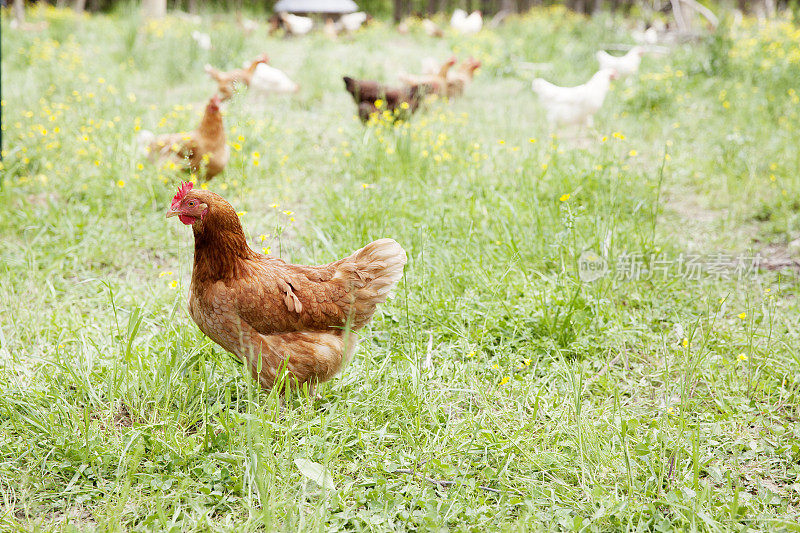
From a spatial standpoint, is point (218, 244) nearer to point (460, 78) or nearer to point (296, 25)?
point (460, 78)

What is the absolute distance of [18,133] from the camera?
5.54 meters

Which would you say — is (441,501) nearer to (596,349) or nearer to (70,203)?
(596,349)

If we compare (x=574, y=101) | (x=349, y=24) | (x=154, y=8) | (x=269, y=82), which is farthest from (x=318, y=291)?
(x=349, y=24)

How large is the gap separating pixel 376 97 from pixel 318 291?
15.4ft

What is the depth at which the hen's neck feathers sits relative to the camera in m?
2.43

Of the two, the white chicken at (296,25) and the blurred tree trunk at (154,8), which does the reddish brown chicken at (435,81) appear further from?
the blurred tree trunk at (154,8)

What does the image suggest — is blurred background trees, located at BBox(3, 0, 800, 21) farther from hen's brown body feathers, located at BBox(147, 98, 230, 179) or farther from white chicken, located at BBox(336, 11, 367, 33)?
hen's brown body feathers, located at BBox(147, 98, 230, 179)

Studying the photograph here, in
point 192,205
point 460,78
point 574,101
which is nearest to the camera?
point 192,205

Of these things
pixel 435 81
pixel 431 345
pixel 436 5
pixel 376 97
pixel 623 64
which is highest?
pixel 436 5

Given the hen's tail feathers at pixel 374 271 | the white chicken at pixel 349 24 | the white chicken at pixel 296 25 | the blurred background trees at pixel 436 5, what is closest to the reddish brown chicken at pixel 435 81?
the hen's tail feathers at pixel 374 271

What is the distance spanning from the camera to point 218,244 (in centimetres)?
243

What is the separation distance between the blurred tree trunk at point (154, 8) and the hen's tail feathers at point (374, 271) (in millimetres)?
12948

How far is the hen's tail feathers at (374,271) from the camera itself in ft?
8.30

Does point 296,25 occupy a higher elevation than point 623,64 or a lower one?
higher
